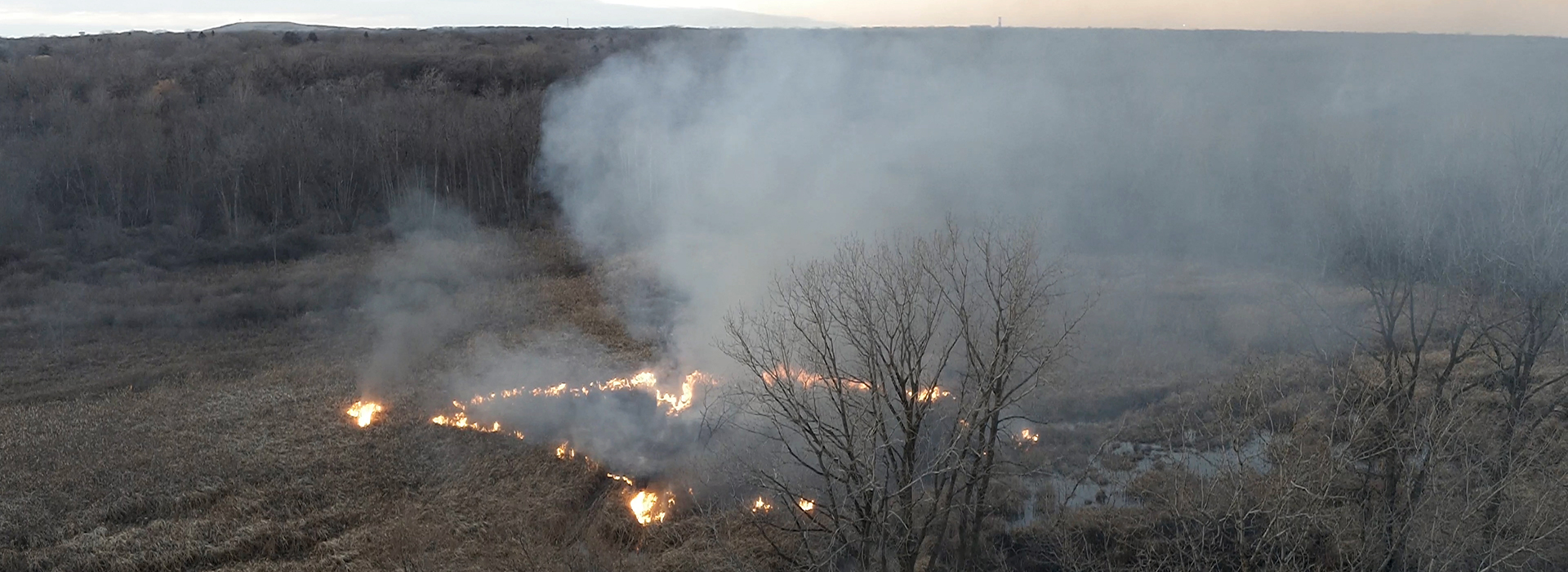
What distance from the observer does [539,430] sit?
14203 mm

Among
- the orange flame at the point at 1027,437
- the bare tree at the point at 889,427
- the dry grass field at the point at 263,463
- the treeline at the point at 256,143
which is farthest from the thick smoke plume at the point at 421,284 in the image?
the orange flame at the point at 1027,437

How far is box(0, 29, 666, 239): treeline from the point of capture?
2734 cm

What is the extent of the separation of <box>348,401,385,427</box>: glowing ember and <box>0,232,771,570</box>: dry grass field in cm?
18

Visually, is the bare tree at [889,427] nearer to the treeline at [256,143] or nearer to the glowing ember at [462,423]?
the glowing ember at [462,423]

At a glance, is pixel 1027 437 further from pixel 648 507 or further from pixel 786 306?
pixel 648 507

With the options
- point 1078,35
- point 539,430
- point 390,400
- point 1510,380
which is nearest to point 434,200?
point 390,400

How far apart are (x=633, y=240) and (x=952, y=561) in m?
15.6

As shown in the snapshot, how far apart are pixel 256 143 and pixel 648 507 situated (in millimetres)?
23416

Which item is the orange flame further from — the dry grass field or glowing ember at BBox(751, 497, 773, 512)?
the dry grass field

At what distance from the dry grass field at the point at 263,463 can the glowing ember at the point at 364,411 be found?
7.3 inches

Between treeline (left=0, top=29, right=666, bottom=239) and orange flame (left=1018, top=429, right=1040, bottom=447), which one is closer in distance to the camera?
orange flame (left=1018, top=429, right=1040, bottom=447)

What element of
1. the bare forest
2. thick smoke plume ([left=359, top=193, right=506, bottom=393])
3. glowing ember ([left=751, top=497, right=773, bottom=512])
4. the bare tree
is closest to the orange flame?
the bare forest

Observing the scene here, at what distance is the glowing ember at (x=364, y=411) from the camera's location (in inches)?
576

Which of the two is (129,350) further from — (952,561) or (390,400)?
(952,561)
